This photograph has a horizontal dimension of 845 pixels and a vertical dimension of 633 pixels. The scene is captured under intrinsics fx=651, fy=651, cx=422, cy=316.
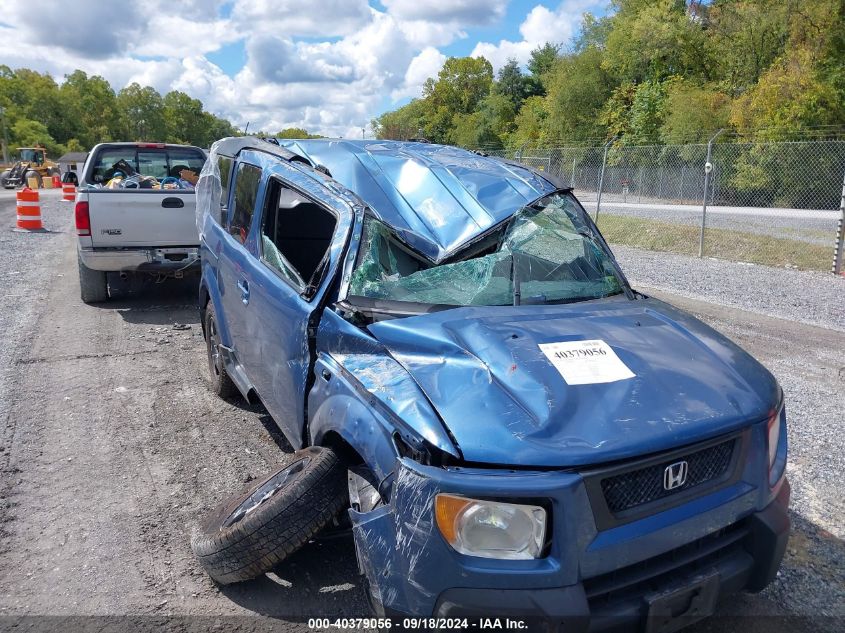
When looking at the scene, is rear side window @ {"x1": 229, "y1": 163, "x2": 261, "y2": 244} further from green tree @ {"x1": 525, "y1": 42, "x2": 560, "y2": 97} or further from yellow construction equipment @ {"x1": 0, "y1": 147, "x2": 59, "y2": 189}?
green tree @ {"x1": 525, "y1": 42, "x2": 560, "y2": 97}

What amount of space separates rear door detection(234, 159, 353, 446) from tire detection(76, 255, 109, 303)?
4.84 meters

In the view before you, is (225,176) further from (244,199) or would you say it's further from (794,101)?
(794,101)

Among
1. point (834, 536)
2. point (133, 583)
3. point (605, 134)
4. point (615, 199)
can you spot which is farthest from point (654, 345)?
point (605, 134)

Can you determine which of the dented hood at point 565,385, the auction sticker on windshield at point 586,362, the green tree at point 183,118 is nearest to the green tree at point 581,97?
the dented hood at point 565,385

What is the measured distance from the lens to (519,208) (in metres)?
3.40

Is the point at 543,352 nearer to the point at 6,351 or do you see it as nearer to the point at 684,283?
the point at 6,351

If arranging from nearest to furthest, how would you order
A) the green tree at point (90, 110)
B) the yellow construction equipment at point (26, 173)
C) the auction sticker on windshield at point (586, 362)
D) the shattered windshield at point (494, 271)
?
the auction sticker on windshield at point (586, 362) < the shattered windshield at point (494, 271) < the yellow construction equipment at point (26, 173) < the green tree at point (90, 110)

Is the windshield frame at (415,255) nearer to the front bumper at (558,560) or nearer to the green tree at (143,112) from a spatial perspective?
the front bumper at (558,560)

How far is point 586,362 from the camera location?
242cm

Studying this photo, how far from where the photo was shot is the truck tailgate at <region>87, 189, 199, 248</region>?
7441 mm

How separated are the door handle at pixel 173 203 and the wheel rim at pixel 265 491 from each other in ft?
18.1

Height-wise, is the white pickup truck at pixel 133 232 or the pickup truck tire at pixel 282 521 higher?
the white pickup truck at pixel 133 232

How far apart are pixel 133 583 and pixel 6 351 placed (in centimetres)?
432

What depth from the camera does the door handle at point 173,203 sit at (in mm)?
7590
